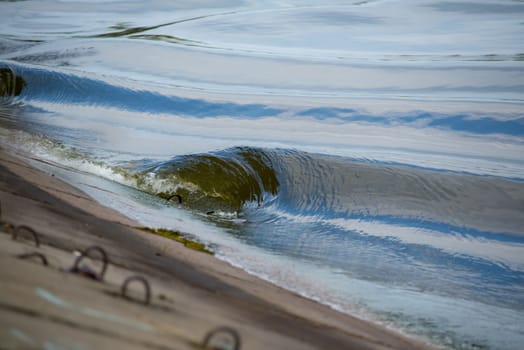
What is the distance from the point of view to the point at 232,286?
4852 mm

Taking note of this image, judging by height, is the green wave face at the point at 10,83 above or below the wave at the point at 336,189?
above

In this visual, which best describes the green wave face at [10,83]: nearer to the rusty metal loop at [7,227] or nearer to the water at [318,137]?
the water at [318,137]

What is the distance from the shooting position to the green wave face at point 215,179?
8.54 metres

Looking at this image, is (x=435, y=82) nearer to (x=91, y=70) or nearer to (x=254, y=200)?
(x=91, y=70)

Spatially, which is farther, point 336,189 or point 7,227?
point 336,189

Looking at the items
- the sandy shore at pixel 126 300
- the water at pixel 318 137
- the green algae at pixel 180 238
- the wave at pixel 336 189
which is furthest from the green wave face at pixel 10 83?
the green algae at pixel 180 238

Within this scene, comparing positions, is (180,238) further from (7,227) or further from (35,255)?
(35,255)

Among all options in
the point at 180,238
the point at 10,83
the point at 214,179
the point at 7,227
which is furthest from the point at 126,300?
the point at 10,83

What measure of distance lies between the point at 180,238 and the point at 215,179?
9.11 feet

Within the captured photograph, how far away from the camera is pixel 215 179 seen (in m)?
9.13

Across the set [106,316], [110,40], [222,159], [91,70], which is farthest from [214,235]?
[110,40]

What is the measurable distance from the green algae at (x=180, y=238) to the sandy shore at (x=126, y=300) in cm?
19

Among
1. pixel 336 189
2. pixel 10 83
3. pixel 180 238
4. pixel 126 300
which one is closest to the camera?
pixel 126 300

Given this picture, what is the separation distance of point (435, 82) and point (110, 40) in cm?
793
